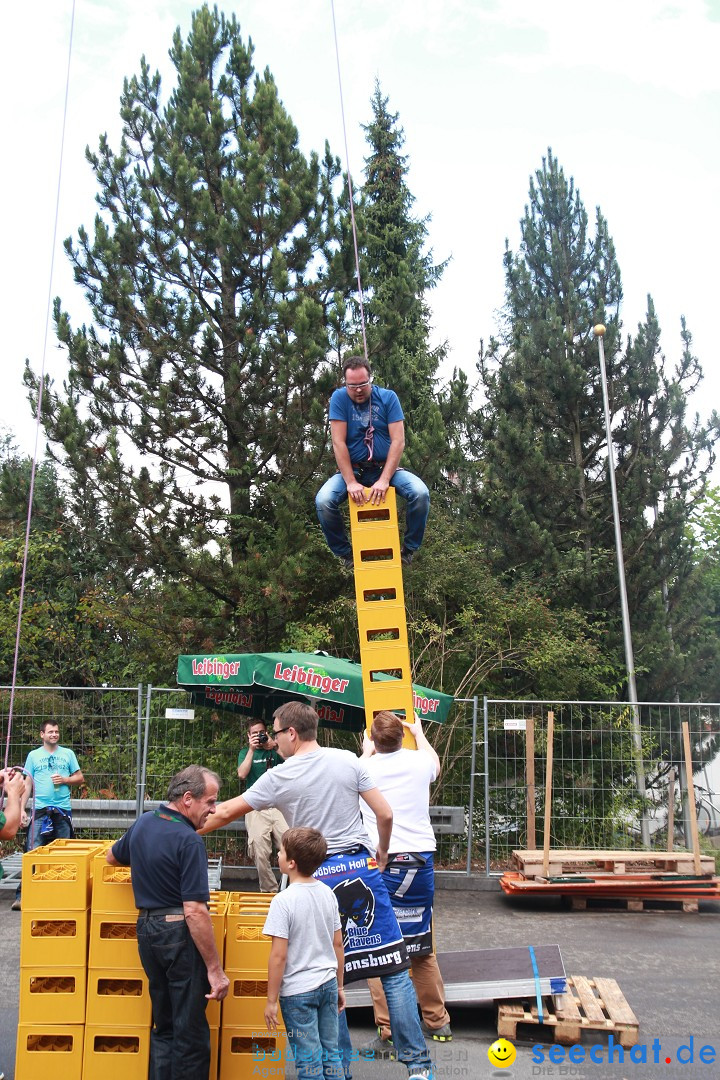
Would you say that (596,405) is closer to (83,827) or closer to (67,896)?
(83,827)

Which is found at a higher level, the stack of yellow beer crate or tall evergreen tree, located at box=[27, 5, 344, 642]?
tall evergreen tree, located at box=[27, 5, 344, 642]

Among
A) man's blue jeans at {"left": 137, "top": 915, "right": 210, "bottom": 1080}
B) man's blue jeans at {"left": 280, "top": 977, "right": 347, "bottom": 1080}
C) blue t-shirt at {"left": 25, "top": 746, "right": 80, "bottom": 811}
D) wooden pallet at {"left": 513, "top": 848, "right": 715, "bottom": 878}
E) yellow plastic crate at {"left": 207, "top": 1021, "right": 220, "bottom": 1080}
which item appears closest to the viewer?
man's blue jeans at {"left": 280, "top": 977, "right": 347, "bottom": 1080}

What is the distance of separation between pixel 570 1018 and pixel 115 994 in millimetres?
2957

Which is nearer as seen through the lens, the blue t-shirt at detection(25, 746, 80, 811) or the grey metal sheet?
the grey metal sheet

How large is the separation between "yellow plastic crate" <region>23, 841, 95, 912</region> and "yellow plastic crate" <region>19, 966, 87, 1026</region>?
339mm

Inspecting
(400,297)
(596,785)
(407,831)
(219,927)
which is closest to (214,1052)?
(219,927)

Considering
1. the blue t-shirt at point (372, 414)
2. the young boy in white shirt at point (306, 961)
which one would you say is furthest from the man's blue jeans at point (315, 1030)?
the blue t-shirt at point (372, 414)

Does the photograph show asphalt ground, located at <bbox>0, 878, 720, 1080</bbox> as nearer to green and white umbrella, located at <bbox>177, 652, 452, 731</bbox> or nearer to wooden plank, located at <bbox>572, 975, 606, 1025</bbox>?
wooden plank, located at <bbox>572, 975, 606, 1025</bbox>

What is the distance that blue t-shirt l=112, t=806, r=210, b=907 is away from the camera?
439 centimetres

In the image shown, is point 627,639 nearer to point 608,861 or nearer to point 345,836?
point 608,861

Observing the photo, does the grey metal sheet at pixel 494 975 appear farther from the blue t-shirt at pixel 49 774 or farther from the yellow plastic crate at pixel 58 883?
the blue t-shirt at pixel 49 774

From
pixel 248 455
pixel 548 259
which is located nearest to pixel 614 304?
pixel 548 259

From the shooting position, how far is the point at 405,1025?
4656mm

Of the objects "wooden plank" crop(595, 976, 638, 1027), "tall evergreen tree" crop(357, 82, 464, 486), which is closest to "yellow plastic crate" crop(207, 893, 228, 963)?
"wooden plank" crop(595, 976, 638, 1027)
